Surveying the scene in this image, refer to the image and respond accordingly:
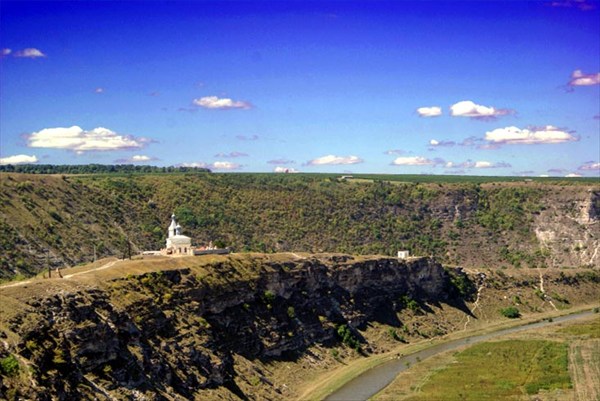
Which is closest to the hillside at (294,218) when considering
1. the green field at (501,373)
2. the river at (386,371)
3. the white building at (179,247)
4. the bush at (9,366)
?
the white building at (179,247)

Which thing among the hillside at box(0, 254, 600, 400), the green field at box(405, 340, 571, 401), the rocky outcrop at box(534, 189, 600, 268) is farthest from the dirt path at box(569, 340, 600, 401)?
the rocky outcrop at box(534, 189, 600, 268)

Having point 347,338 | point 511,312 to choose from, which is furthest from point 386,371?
point 511,312

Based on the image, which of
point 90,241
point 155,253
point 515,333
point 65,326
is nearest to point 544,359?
point 515,333

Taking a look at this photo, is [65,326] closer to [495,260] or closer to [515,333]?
[515,333]

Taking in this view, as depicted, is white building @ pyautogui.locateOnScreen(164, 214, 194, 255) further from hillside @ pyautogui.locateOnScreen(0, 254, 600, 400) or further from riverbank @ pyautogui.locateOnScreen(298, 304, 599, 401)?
riverbank @ pyautogui.locateOnScreen(298, 304, 599, 401)

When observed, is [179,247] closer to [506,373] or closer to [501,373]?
[501,373]

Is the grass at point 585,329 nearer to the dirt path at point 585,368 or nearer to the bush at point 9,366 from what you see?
the dirt path at point 585,368
